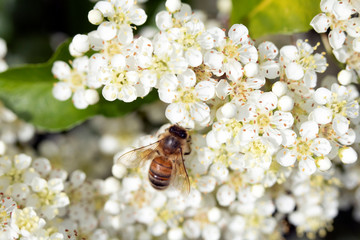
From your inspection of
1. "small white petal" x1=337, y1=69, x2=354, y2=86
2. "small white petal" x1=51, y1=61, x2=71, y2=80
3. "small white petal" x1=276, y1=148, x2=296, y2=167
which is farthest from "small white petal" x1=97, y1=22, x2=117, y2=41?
"small white petal" x1=337, y1=69, x2=354, y2=86

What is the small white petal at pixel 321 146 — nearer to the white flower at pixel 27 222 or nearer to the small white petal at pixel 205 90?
the small white petal at pixel 205 90

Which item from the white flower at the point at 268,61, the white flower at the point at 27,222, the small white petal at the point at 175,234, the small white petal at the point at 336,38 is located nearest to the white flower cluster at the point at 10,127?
the white flower at the point at 27,222

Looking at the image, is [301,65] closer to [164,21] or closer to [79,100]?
[164,21]

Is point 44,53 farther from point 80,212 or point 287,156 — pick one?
point 287,156

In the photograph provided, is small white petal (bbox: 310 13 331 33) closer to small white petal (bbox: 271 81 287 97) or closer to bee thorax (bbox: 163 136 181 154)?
small white petal (bbox: 271 81 287 97)

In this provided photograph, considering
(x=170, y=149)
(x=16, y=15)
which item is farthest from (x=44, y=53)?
(x=170, y=149)

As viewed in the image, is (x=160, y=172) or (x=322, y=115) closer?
(x=322, y=115)

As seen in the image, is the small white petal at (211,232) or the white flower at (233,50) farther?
the small white petal at (211,232)


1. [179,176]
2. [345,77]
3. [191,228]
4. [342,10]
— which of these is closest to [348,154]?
[345,77]
